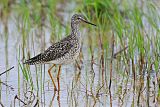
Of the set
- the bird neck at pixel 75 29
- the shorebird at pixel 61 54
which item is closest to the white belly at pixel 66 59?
the shorebird at pixel 61 54

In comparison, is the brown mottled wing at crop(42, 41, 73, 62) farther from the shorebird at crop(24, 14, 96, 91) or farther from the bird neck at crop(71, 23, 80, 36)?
the bird neck at crop(71, 23, 80, 36)

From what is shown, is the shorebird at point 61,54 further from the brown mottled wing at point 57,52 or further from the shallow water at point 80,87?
the shallow water at point 80,87

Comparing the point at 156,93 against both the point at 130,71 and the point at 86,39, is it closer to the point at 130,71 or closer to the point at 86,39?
the point at 130,71

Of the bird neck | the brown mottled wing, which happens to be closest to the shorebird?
the brown mottled wing

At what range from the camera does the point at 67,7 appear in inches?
558

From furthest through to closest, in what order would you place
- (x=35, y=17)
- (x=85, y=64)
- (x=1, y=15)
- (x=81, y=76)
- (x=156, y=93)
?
(x=1, y=15)
(x=35, y=17)
(x=85, y=64)
(x=81, y=76)
(x=156, y=93)

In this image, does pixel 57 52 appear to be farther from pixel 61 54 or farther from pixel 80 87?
pixel 80 87

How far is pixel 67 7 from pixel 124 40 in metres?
4.33

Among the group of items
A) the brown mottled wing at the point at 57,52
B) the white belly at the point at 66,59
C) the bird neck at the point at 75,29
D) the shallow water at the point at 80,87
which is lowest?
the shallow water at the point at 80,87

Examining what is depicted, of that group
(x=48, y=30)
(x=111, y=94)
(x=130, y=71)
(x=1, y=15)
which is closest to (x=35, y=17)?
(x=48, y=30)

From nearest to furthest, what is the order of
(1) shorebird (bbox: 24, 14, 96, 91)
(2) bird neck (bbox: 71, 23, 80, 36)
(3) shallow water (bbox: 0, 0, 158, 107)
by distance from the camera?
(3) shallow water (bbox: 0, 0, 158, 107) → (1) shorebird (bbox: 24, 14, 96, 91) → (2) bird neck (bbox: 71, 23, 80, 36)

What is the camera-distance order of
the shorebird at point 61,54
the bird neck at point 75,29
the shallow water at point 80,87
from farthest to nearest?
the bird neck at point 75,29 → the shorebird at point 61,54 → the shallow water at point 80,87

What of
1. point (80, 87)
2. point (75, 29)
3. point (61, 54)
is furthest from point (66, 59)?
point (75, 29)

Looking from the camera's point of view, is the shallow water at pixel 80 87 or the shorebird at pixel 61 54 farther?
the shorebird at pixel 61 54
